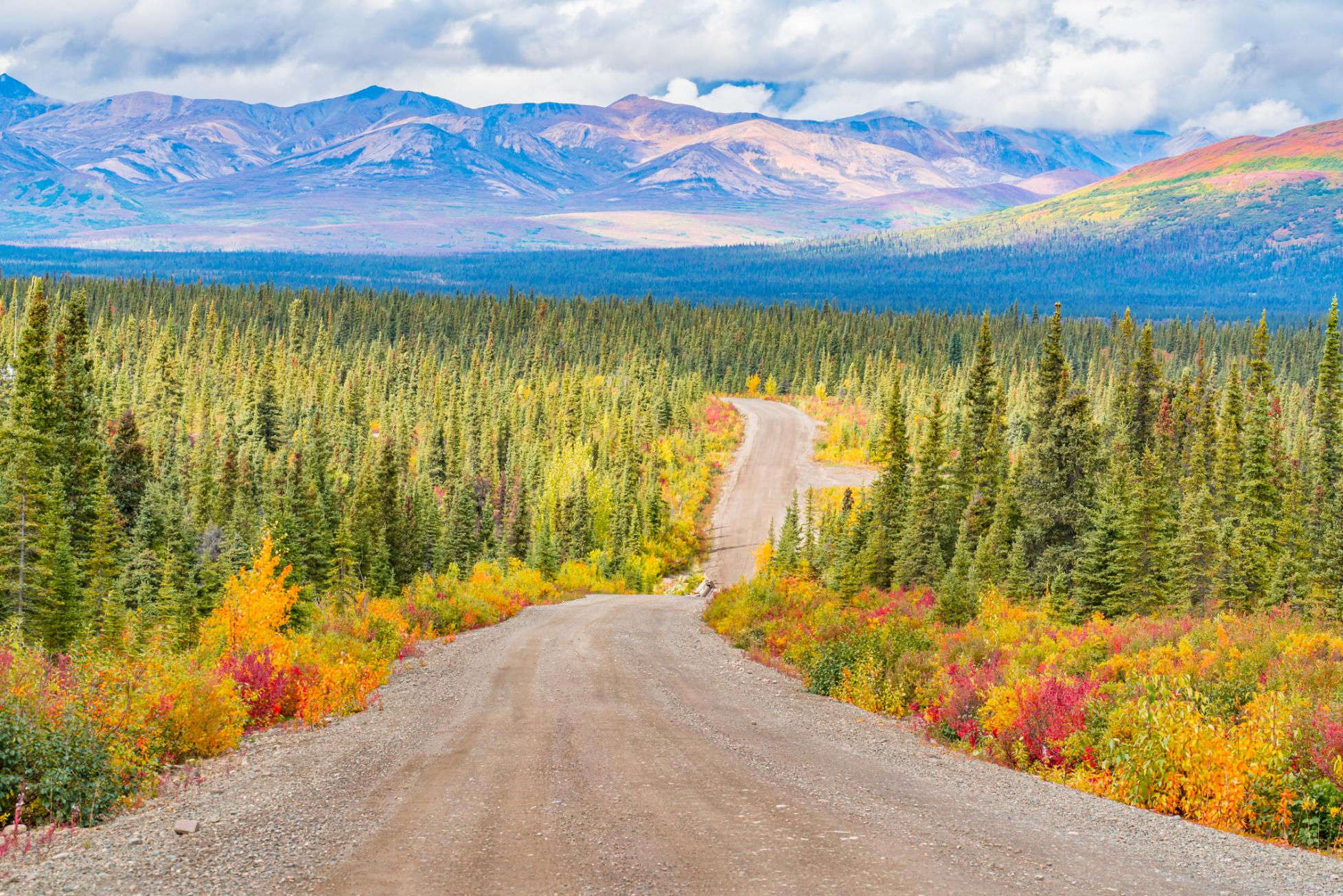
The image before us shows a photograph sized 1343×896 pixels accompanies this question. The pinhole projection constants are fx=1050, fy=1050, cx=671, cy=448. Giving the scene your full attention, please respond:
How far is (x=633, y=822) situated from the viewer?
452 inches

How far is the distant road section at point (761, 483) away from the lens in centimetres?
7481

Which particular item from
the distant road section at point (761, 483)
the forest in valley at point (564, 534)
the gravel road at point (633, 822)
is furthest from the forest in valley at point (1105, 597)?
the distant road section at point (761, 483)

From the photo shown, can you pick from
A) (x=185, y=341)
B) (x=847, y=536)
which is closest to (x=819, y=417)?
(x=847, y=536)

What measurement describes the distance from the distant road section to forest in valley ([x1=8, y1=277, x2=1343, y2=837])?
2.28 metres

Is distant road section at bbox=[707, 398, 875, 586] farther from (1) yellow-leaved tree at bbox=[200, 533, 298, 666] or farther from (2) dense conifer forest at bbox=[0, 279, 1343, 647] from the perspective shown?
(1) yellow-leaved tree at bbox=[200, 533, 298, 666]

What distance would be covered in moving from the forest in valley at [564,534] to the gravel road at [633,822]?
1.47 meters

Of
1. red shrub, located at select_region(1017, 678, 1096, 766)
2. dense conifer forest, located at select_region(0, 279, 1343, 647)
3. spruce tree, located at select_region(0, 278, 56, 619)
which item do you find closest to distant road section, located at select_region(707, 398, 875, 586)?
dense conifer forest, located at select_region(0, 279, 1343, 647)

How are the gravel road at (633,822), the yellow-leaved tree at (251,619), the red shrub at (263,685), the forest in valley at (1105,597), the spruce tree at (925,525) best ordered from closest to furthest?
1. the gravel road at (633,822)
2. the forest in valley at (1105,597)
3. the red shrub at (263,685)
4. the yellow-leaved tree at (251,619)
5. the spruce tree at (925,525)

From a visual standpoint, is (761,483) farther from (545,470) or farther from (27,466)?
(27,466)

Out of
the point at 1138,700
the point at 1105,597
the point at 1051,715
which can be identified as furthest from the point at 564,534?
the point at 1138,700

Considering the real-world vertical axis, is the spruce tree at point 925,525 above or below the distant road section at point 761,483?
above

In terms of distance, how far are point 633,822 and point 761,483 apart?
268 ft

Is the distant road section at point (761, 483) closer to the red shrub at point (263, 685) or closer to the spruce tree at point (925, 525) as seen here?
the spruce tree at point (925, 525)

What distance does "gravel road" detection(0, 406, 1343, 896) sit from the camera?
32.2 feet
